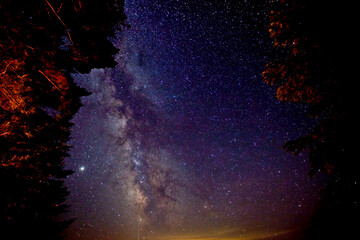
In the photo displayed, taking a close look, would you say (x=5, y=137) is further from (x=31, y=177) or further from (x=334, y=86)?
(x=334, y=86)

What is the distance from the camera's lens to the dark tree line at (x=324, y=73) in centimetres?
282

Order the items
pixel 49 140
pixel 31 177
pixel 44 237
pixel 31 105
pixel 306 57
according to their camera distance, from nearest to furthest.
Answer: pixel 306 57 → pixel 31 105 → pixel 31 177 → pixel 49 140 → pixel 44 237

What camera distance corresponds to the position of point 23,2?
113 inches

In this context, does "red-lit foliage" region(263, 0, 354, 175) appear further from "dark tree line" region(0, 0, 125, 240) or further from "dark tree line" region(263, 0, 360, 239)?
"dark tree line" region(0, 0, 125, 240)

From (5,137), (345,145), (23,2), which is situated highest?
(23,2)

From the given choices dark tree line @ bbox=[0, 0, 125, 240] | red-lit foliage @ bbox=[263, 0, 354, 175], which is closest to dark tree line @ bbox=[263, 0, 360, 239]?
red-lit foliage @ bbox=[263, 0, 354, 175]

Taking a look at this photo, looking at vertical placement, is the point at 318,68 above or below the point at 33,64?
below

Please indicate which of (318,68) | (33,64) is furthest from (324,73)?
(33,64)

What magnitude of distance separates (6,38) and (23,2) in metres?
0.70

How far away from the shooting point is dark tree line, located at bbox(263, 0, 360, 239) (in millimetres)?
2822

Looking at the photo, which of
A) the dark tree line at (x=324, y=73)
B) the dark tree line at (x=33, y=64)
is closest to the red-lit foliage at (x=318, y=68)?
the dark tree line at (x=324, y=73)

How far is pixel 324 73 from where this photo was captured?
318cm

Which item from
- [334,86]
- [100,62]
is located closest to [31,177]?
[100,62]

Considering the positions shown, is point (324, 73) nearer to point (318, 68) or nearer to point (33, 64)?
point (318, 68)
